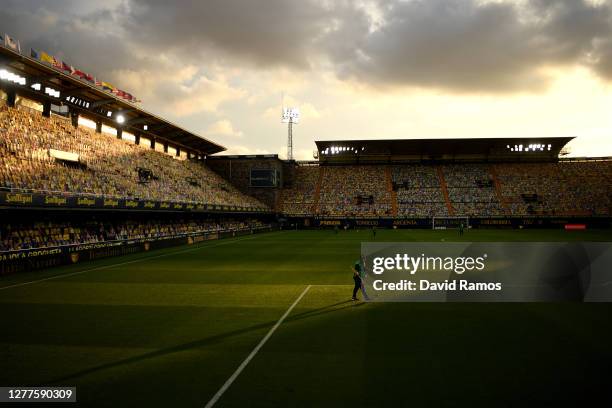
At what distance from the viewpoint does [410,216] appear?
70.2 metres

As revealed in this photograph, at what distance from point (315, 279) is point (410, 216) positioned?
53672 millimetres

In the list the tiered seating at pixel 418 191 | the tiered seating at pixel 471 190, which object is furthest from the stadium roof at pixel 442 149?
the tiered seating at pixel 418 191

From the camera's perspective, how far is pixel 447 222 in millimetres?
69562

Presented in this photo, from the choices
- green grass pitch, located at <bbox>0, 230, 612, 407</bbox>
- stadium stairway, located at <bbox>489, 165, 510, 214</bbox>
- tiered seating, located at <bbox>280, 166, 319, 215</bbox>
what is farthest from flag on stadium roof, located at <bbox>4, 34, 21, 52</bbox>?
stadium stairway, located at <bbox>489, 165, 510, 214</bbox>

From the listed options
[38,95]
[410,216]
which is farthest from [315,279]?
[410,216]

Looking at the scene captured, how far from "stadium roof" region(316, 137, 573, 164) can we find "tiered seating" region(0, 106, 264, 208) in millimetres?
33492

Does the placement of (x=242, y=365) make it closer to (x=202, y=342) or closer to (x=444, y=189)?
(x=202, y=342)

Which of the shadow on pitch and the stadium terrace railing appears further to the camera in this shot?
the stadium terrace railing

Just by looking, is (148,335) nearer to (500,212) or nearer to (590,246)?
(590,246)

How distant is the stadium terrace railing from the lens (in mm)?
22469

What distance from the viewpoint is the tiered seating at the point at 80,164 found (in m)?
28.7

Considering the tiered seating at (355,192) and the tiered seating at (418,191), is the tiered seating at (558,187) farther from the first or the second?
the tiered seating at (355,192)

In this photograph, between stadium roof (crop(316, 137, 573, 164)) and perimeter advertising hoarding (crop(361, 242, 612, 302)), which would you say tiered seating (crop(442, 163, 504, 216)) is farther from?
perimeter advertising hoarding (crop(361, 242, 612, 302))

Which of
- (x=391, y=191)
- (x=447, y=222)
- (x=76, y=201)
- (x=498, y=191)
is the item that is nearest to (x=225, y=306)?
(x=76, y=201)
